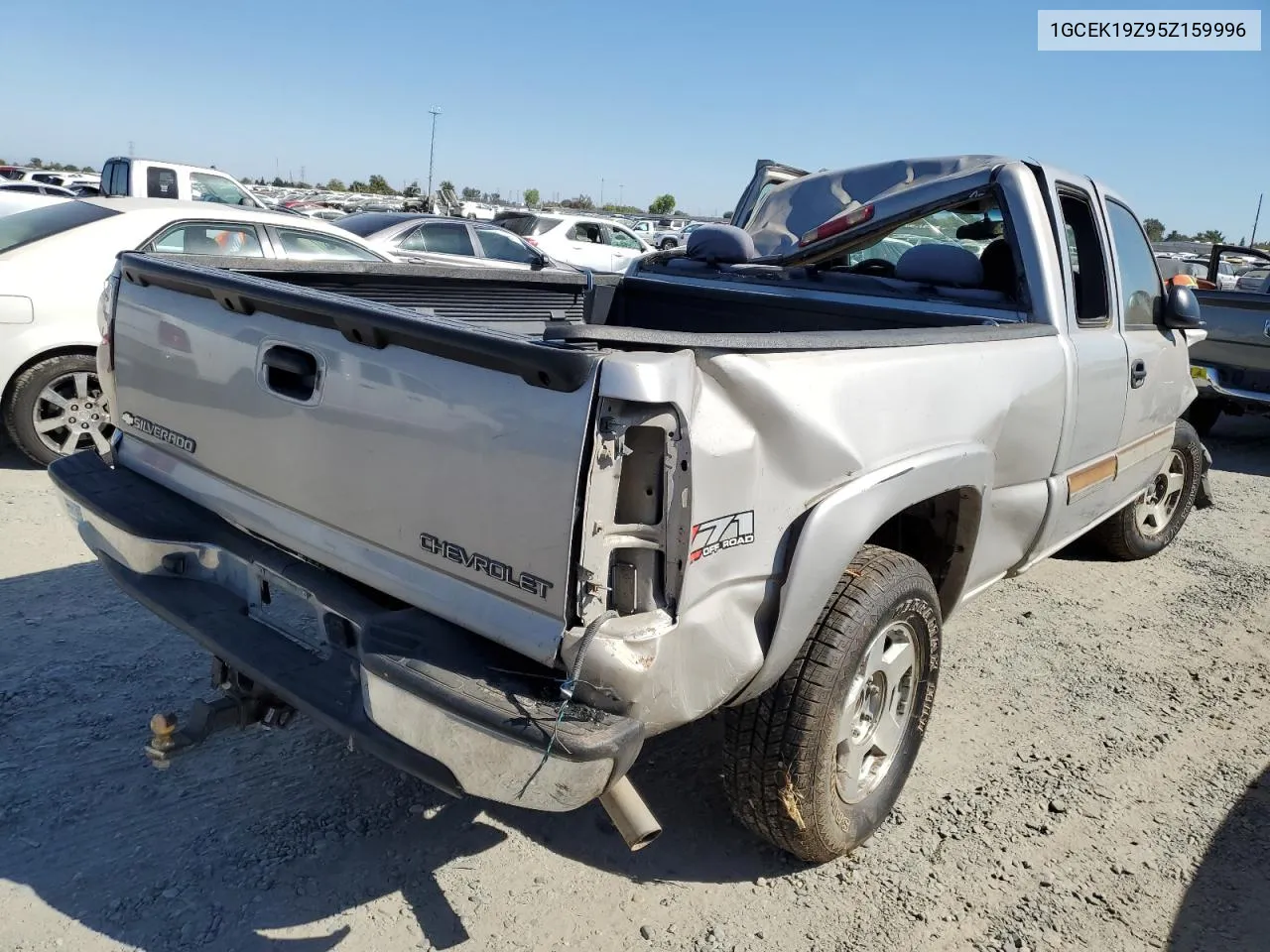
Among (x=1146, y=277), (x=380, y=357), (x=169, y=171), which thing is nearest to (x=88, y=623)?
(x=380, y=357)

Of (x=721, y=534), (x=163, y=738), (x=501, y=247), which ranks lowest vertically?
(x=163, y=738)

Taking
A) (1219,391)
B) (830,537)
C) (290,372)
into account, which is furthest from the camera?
(1219,391)

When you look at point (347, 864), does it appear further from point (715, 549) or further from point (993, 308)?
point (993, 308)

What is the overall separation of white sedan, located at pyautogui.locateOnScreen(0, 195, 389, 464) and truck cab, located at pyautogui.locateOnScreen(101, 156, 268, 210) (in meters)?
6.56

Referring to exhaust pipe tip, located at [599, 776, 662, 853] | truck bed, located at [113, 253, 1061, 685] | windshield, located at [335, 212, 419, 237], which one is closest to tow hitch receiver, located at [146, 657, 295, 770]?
truck bed, located at [113, 253, 1061, 685]

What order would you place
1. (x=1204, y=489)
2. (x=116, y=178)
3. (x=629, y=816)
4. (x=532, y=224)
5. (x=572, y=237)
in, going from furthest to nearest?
(x=572, y=237)
(x=532, y=224)
(x=116, y=178)
(x=1204, y=489)
(x=629, y=816)

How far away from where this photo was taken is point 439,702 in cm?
192

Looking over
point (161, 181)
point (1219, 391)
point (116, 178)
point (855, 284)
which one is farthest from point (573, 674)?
point (116, 178)

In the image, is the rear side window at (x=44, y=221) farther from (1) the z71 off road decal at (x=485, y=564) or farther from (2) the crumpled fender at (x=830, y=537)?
(2) the crumpled fender at (x=830, y=537)

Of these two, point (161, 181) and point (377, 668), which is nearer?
point (377, 668)

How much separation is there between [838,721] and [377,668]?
1205mm

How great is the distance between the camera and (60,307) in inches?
219

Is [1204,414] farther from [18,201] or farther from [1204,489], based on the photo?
[18,201]

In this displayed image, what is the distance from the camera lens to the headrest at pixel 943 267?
3809 mm
